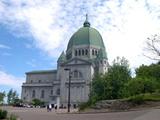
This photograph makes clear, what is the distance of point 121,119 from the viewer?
61.5ft

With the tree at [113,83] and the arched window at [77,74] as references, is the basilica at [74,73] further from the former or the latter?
the tree at [113,83]

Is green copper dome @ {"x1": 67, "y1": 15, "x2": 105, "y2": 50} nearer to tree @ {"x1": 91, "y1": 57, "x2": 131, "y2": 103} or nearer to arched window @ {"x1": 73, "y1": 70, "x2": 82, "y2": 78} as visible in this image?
arched window @ {"x1": 73, "y1": 70, "x2": 82, "y2": 78}

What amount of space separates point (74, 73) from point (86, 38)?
14420 millimetres

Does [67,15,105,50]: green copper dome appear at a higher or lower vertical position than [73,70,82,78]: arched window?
higher

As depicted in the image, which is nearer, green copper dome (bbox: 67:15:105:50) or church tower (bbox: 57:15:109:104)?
church tower (bbox: 57:15:109:104)

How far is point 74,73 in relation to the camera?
117375mm

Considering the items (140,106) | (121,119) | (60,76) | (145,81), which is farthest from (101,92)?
(60,76)

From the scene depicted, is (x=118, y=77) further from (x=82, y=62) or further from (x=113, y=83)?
(x=82, y=62)

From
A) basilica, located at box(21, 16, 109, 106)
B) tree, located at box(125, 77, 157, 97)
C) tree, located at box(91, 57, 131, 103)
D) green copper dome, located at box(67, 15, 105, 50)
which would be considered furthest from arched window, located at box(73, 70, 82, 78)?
tree, located at box(125, 77, 157, 97)

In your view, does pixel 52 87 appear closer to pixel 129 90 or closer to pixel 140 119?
pixel 129 90

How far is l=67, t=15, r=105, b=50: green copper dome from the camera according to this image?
12200 cm

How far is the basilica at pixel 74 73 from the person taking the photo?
113450 mm

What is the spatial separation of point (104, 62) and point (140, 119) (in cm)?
10289

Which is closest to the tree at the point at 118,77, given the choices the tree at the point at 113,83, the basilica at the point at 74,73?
the tree at the point at 113,83
